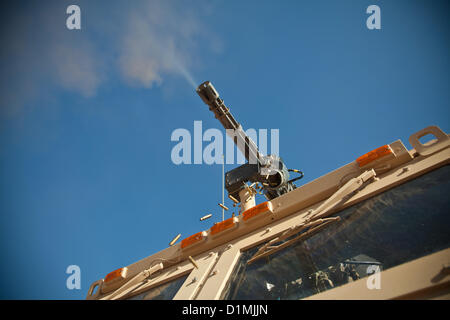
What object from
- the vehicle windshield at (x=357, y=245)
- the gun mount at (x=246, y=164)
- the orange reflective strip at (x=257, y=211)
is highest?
the gun mount at (x=246, y=164)

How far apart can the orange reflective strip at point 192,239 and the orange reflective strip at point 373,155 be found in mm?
1961

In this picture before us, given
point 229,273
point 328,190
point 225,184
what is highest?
point 225,184

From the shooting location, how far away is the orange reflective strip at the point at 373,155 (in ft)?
9.34

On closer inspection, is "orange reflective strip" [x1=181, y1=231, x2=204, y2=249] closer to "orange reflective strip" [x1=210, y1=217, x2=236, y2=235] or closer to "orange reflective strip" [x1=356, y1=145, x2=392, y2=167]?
"orange reflective strip" [x1=210, y1=217, x2=236, y2=235]

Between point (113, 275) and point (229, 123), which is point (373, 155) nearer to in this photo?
point (113, 275)

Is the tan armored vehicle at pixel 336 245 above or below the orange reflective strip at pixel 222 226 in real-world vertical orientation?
below

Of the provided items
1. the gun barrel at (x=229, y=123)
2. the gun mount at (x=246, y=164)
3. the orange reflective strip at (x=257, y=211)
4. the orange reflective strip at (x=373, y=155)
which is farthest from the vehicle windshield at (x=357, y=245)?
the gun barrel at (x=229, y=123)

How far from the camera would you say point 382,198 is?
2516mm

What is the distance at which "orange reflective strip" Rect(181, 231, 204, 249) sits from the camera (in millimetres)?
3434

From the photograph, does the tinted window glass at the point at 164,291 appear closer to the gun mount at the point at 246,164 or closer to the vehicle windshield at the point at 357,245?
the vehicle windshield at the point at 357,245

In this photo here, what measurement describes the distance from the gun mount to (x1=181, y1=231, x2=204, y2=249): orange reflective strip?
306 centimetres

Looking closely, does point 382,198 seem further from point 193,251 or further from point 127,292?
point 127,292
